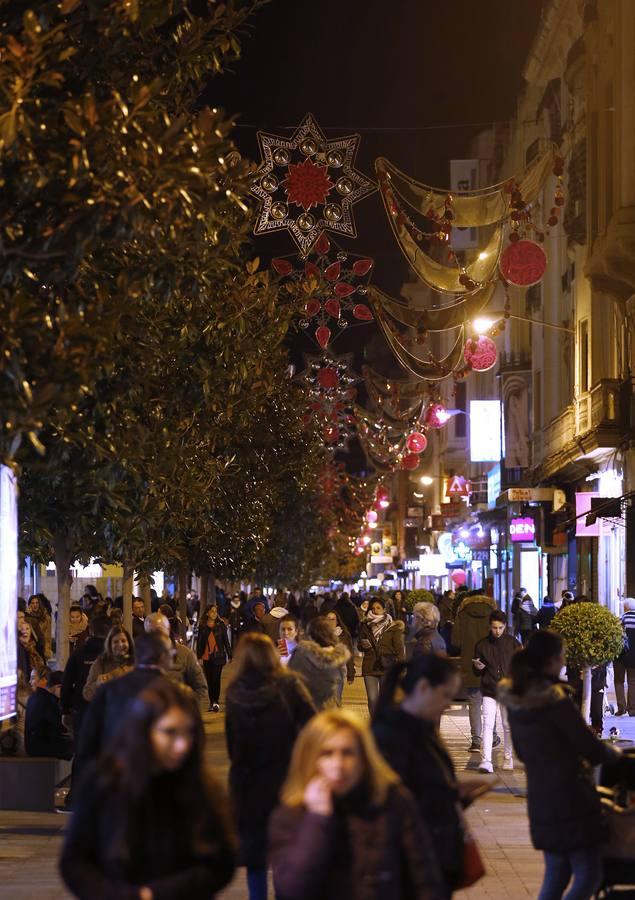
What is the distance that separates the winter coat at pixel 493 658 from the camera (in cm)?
1809

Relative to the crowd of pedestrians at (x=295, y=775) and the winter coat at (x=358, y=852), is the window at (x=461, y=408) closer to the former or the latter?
the crowd of pedestrians at (x=295, y=775)

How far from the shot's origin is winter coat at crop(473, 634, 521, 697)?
1809cm

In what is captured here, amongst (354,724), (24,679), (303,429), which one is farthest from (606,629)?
(303,429)

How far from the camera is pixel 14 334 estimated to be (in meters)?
9.58

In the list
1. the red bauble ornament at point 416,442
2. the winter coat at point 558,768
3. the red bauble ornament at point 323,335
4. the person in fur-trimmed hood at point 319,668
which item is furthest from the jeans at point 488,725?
the red bauble ornament at point 416,442

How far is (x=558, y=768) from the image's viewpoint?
8.14 metres

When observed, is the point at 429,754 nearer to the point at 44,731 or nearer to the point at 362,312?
the point at 44,731

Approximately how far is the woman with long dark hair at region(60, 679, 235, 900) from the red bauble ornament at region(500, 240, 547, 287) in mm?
20800

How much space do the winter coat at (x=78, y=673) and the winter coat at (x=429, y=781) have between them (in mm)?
8111

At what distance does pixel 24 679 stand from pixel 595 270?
19.9m

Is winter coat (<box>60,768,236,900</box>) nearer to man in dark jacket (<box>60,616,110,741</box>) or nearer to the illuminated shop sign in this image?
man in dark jacket (<box>60,616,110,741</box>)

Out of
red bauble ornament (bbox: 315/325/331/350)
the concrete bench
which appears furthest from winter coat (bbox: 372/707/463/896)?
red bauble ornament (bbox: 315/325/331/350)

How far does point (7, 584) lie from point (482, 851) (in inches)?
186

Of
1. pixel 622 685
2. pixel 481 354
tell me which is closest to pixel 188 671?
pixel 622 685
